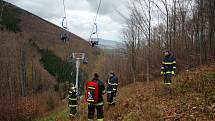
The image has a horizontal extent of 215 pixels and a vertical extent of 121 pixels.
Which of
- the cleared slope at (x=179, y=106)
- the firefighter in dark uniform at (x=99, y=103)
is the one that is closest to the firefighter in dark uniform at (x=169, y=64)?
the cleared slope at (x=179, y=106)

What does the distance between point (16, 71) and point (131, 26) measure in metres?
32.2

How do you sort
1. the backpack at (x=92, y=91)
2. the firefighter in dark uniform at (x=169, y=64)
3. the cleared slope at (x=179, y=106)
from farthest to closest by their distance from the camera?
the firefighter in dark uniform at (x=169, y=64) < the backpack at (x=92, y=91) < the cleared slope at (x=179, y=106)

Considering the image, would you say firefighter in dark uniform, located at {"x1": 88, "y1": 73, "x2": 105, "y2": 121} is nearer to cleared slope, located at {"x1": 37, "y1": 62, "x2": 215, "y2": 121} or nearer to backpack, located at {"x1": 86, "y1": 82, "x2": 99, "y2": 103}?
backpack, located at {"x1": 86, "y1": 82, "x2": 99, "y2": 103}

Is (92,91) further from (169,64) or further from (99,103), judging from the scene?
(169,64)

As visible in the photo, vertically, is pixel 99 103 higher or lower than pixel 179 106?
higher

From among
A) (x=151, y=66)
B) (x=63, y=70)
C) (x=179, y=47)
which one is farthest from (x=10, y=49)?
(x=179, y=47)

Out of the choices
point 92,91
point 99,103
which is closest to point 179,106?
point 99,103

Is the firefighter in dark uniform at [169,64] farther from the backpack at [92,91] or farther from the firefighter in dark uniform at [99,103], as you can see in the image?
the backpack at [92,91]

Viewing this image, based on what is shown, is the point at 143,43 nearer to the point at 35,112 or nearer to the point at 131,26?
the point at 131,26

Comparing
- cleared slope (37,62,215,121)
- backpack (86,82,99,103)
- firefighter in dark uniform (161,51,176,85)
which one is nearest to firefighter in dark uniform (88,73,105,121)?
backpack (86,82,99,103)

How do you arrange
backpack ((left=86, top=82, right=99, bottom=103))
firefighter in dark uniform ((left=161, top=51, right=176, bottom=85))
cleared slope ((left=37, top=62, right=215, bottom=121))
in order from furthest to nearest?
firefighter in dark uniform ((left=161, top=51, right=176, bottom=85)) → backpack ((left=86, top=82, right=99, bottom=103)) → cleared slope ((left=37, top=62, right=215, bottom=121))

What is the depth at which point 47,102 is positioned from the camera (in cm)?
4844

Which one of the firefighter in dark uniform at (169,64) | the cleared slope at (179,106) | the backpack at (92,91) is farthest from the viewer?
the firefighter in dark uniform at (169,64)

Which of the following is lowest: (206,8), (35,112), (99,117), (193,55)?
(35,112)
